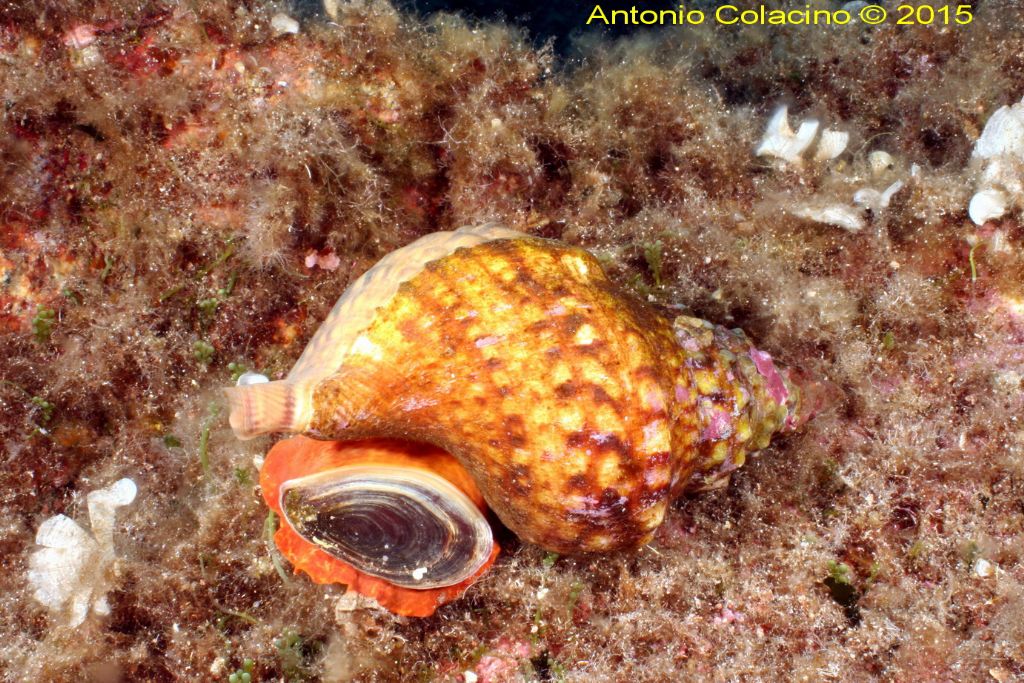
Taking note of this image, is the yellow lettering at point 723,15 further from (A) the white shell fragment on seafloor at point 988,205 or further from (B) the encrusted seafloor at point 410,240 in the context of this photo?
(A) the white shell fragment on seafloor at point 988,205

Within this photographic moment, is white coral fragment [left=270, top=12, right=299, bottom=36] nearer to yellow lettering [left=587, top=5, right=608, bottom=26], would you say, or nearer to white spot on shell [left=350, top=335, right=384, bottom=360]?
yellow lettering [left=587, top=5, right=608, bottom=26]

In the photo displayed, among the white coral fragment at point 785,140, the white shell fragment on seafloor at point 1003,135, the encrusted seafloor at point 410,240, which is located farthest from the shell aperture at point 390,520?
the white shell fragment on seafloor at point 1003,135

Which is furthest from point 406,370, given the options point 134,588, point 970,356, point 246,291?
point 970,356

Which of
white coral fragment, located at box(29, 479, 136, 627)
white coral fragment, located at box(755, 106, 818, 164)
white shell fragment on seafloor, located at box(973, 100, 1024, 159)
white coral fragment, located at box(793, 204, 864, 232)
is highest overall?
white shell fragment on seafloor, located at box(973, 100, 1024, 159)

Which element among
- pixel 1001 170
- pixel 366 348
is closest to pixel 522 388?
pixel 366 348

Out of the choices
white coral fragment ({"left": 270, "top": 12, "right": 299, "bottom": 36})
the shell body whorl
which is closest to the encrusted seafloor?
white coral fragment ({"left": 270, "top": 12, "right": 299, "bottom": 36})

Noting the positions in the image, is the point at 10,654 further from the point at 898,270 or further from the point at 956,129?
the point at 956,129

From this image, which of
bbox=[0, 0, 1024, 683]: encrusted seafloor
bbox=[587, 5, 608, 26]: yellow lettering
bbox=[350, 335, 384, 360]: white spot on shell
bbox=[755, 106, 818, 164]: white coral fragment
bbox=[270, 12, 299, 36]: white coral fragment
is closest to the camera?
bbox=[350, 335, 384, 360]: white spot on shell
